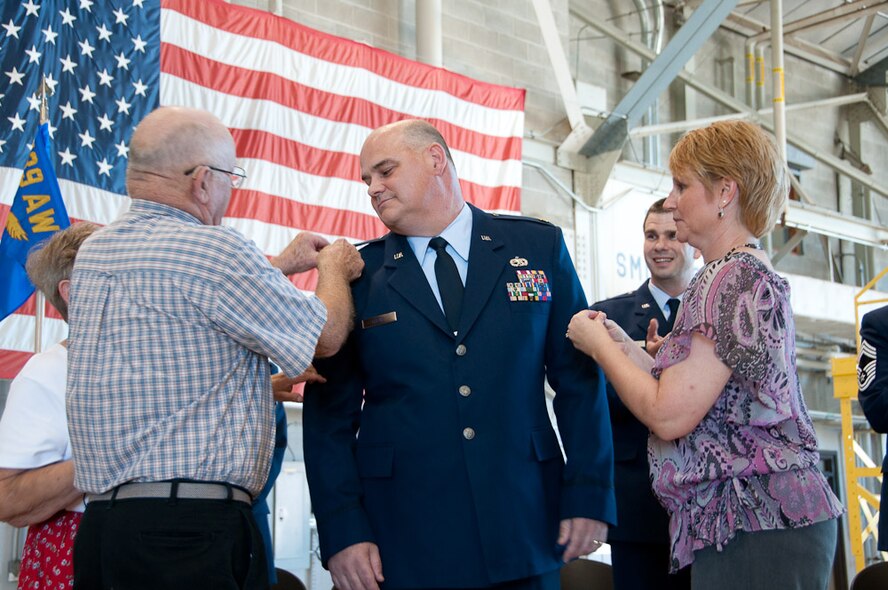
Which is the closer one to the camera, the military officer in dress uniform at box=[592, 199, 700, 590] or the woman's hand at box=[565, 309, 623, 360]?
the woman's hand at box=[565, 309, 623, 360]

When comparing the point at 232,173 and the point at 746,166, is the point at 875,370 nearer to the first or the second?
the point at 746,166

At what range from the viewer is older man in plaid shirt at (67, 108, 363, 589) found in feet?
6.77

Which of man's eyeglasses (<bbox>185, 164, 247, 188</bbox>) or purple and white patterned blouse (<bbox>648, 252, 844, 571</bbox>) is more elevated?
man's eyeglasses (<bbox>185, 164, 247, 188</bbox>)

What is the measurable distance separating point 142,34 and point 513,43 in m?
4.03

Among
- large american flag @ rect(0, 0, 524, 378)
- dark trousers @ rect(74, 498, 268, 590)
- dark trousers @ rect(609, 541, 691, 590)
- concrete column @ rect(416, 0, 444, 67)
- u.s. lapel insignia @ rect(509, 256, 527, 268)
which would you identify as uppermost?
concrete column @ rect(416, 0, 444, 67)

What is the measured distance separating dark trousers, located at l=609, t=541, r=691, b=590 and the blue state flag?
2882 millimetres

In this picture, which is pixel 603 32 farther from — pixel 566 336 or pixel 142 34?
pixel 566 336

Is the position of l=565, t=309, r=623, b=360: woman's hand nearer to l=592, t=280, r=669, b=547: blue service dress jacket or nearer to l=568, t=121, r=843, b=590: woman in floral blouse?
l=568, t=121, r=843, b=590: woman in floral blouse

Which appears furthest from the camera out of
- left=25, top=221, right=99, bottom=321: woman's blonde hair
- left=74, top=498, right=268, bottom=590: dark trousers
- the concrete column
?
the concrete column

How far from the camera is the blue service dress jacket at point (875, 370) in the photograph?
3.49 meters

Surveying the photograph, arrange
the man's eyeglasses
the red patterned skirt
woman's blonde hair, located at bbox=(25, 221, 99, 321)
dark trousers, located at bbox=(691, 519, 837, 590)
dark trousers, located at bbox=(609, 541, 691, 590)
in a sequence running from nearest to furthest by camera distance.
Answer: dark trousers, located at bbox=(691, 519, 837, 590) < the man's eyeglasses < the red patterned skirt < woman's blonde hair, located at bbox=(25, 221, 99, 321) < dark trousers, located at bbox=(609, 541, 691, 590)

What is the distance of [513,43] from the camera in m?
9.16

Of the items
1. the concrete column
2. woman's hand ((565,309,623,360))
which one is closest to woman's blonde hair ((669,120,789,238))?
woman's hand ((565,309,623,360))

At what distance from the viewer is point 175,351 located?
7.02 ft
